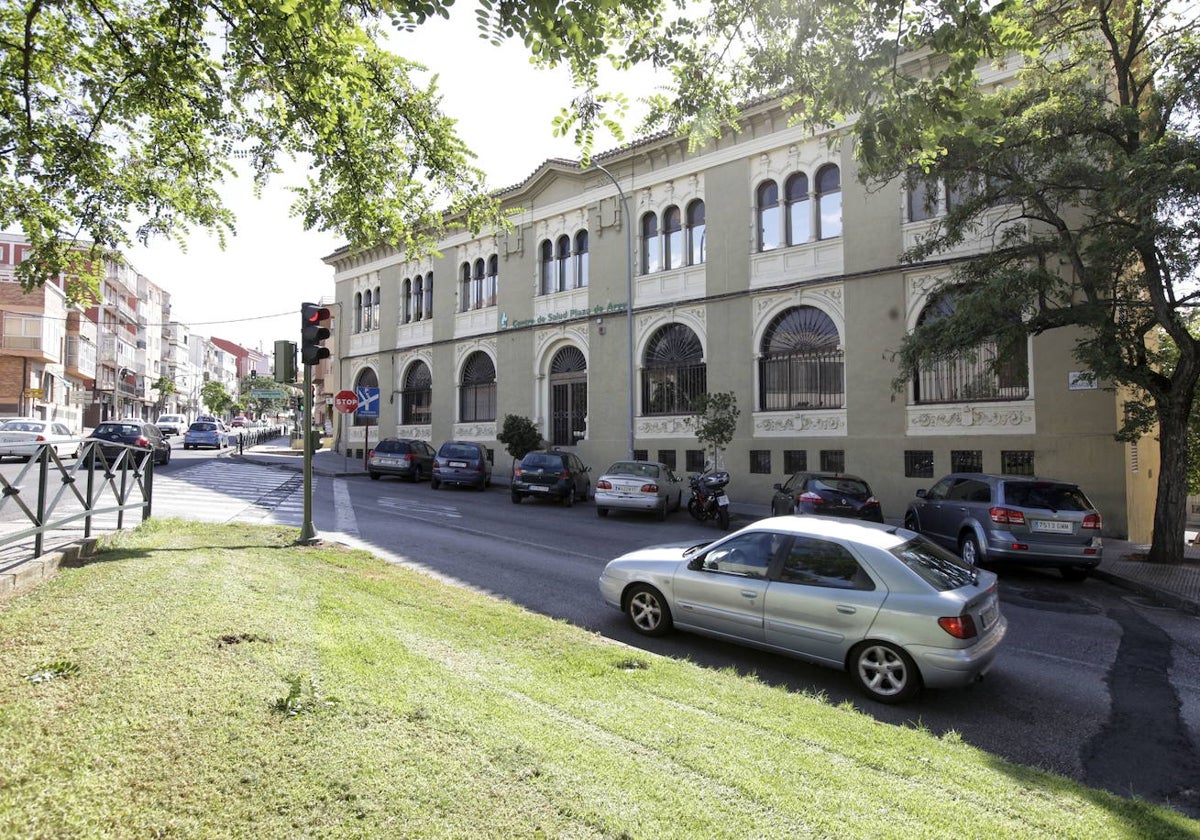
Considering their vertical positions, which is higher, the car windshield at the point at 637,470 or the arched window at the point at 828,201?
the arched window at the point at 828,201

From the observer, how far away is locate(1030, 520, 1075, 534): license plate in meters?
9.98

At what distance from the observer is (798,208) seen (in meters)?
19.8

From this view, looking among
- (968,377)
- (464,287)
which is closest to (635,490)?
(968,377)

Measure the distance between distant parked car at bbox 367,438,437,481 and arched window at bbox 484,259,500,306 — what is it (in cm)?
756

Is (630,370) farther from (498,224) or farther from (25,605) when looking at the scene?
(25,605)

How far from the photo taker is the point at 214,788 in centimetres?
264

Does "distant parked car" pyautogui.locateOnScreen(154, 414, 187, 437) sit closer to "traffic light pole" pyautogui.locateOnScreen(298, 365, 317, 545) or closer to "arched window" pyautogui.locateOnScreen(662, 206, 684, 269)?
"arched window" pyautogui.locateOnScreen(662, 206, 684, 269)

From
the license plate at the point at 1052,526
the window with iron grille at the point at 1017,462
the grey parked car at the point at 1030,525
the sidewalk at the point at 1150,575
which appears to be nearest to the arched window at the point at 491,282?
the window with iron grille at the point at 1017,462

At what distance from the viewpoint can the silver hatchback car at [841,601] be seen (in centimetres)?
528

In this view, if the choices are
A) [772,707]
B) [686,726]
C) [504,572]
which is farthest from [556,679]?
[504,572]

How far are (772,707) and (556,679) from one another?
1479mm

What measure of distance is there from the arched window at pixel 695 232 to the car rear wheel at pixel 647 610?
54.6ft

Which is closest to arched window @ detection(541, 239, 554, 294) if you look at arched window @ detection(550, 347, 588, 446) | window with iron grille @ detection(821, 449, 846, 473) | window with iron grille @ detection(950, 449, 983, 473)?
arched window @ detection(550, 347, 588, 446)

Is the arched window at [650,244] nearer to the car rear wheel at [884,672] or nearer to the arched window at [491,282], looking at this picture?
the arched window at [491,282]
